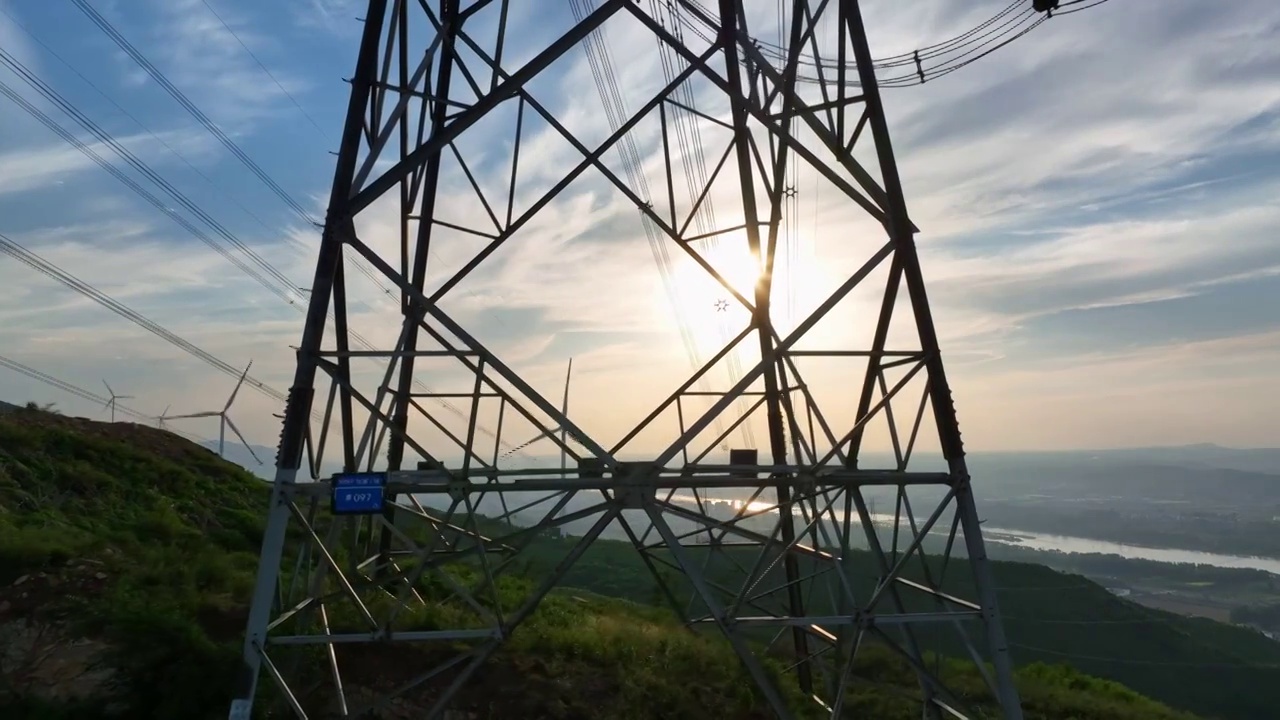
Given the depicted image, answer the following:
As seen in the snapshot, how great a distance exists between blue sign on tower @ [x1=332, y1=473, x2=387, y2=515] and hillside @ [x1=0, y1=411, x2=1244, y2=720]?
369 cm

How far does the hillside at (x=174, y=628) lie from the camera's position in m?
12.3

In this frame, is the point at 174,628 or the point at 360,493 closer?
the point at 360,493

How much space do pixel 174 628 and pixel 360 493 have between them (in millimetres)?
4326

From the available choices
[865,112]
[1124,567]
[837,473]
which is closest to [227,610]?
[837,473]

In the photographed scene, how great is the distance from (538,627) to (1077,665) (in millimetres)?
50890

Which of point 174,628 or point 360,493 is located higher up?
point 360,493

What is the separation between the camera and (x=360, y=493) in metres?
11.5

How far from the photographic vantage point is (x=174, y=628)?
41.9ft

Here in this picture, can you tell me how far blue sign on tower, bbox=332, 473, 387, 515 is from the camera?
37.4ft

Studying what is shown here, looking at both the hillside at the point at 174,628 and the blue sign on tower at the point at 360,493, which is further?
the hillside at the point at 174,628

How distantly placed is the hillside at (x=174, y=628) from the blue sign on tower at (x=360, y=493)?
369 cm

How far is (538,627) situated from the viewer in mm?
16938

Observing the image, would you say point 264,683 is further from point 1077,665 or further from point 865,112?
point 1077,665

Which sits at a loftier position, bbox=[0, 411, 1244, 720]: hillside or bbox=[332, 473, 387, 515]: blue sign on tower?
bbox=[332, 473, 387, 515]: blue sign on tower
